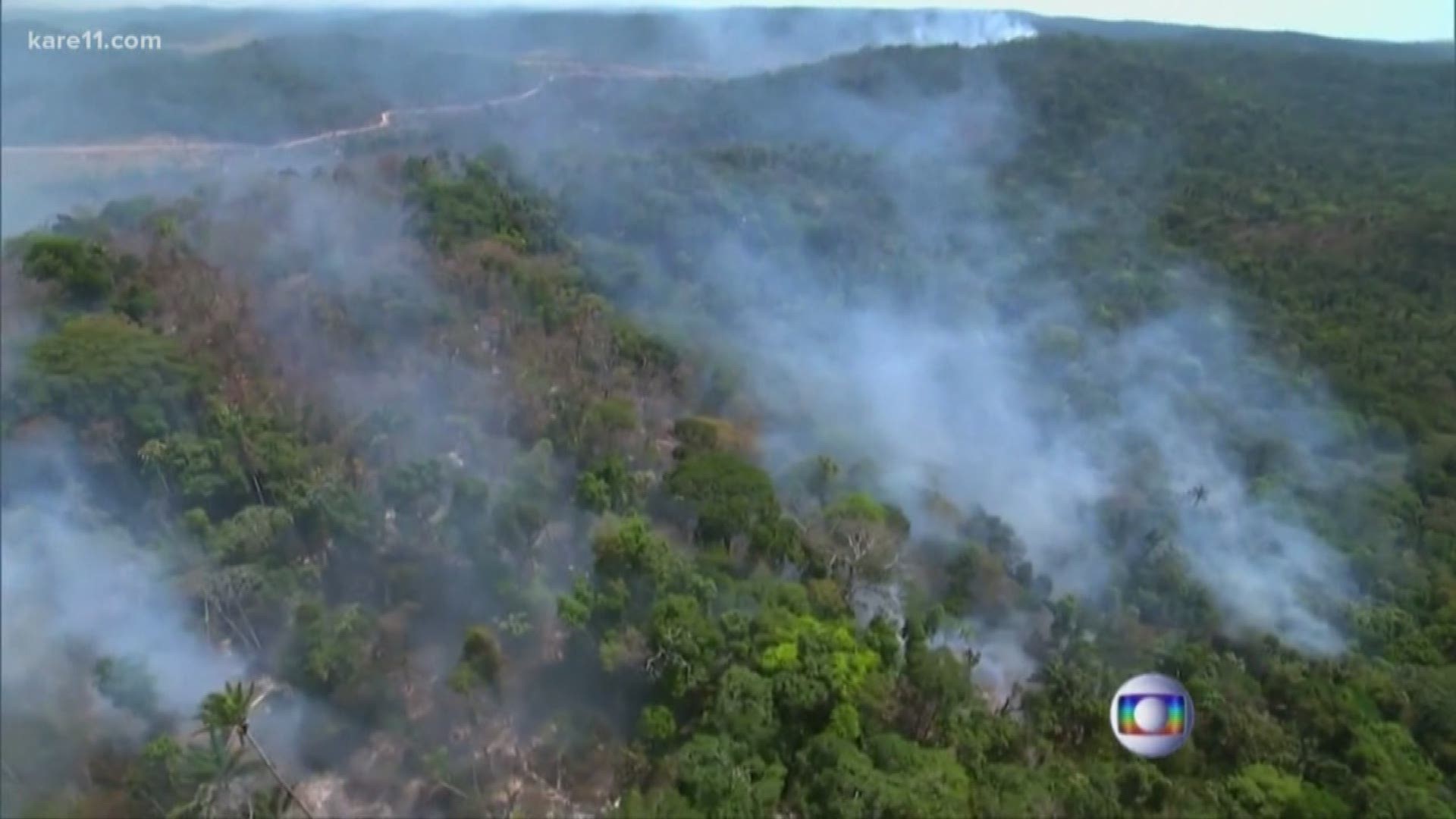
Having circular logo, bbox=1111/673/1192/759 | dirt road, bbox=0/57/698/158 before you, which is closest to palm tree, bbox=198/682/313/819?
dirt road, bbox=0/57/698/158

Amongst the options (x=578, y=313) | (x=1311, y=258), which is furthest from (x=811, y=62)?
(x=578, y=313)

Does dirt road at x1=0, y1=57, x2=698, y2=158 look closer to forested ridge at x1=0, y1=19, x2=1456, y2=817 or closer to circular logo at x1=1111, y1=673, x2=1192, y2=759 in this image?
forested ridge at x1=0, y1=19, x2=1456, y2=817

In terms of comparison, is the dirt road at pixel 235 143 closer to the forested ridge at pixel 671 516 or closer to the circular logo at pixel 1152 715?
the forested ridge at pixel 671 516

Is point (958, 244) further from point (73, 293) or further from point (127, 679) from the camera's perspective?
point (127, 679)

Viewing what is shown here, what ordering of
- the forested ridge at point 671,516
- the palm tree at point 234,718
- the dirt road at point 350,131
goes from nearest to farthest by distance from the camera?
the palm tree at point 234,718
the forested ridge at point 671,516
the dirt road at point 350,131

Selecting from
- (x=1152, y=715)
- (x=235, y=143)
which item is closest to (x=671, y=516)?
(x=1152, y=715)

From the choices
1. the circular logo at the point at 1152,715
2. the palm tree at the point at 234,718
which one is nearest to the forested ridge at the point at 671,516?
the palm tree at the point at 234,718
